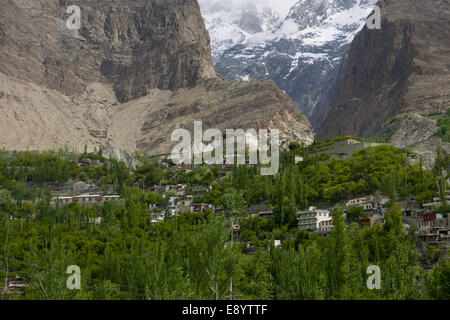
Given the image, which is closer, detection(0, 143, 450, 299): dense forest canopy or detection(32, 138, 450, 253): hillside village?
detection(0, 143, 450, 299): dense forest canopy

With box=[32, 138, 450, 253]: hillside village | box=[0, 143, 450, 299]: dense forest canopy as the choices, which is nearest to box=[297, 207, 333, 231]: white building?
box=[32, 138, 450, 253]: hillside village

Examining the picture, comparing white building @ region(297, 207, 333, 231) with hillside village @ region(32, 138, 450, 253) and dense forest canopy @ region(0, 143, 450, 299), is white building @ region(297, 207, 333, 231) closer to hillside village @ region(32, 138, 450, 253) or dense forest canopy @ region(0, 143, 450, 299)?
hillside village @ region(32, 138, 450, 253)

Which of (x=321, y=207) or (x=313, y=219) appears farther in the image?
(x=321, y=207)

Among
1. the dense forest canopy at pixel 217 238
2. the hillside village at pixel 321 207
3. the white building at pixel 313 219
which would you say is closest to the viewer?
the dense forest canopy at pixel 217 238

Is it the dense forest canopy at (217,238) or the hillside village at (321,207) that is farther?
the hillside village at (321,207)

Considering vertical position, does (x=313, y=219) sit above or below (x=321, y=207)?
below

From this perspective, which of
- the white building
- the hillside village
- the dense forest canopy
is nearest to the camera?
the dense forest canopy

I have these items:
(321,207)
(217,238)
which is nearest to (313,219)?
(321,207)

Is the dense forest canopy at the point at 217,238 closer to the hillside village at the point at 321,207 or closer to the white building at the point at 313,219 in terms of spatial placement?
the white building at the point at 313,219

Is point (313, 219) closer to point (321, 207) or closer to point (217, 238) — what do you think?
point (321, 207)

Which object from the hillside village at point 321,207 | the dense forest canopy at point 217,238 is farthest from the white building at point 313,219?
the dense forest canopy at point 217,238
